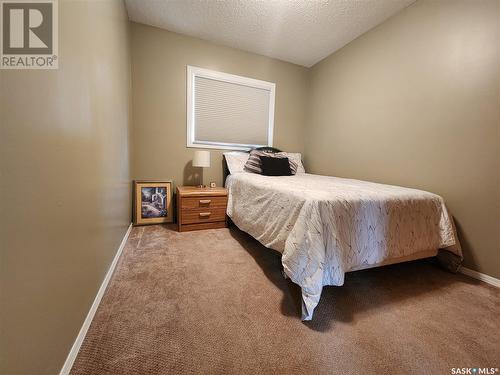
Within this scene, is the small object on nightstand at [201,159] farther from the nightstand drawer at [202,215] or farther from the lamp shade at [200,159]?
the nightstand drawer at [202,215]

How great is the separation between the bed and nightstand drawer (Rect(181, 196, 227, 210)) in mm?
853

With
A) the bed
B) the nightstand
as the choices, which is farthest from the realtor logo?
the nightstand

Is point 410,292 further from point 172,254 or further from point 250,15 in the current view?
point 250,15

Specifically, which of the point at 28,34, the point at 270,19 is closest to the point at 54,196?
the point at 28,34

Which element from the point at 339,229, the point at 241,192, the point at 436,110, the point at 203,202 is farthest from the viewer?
the point at 203,202

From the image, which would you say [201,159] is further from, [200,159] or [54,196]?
[54,196]

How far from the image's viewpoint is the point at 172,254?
1833 mm

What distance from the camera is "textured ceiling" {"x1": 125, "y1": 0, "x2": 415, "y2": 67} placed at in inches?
83.0

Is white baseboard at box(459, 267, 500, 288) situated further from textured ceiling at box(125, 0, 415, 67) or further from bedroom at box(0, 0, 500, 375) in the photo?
textured ceiling at box(125, 0, 415, 67)

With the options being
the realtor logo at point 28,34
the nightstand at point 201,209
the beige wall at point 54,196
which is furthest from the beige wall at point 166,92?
the realtor logo at point 28,34

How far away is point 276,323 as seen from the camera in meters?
1.09

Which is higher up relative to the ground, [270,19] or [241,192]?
[270,19]

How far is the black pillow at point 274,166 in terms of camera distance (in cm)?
A: 267

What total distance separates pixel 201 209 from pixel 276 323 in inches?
64.1
